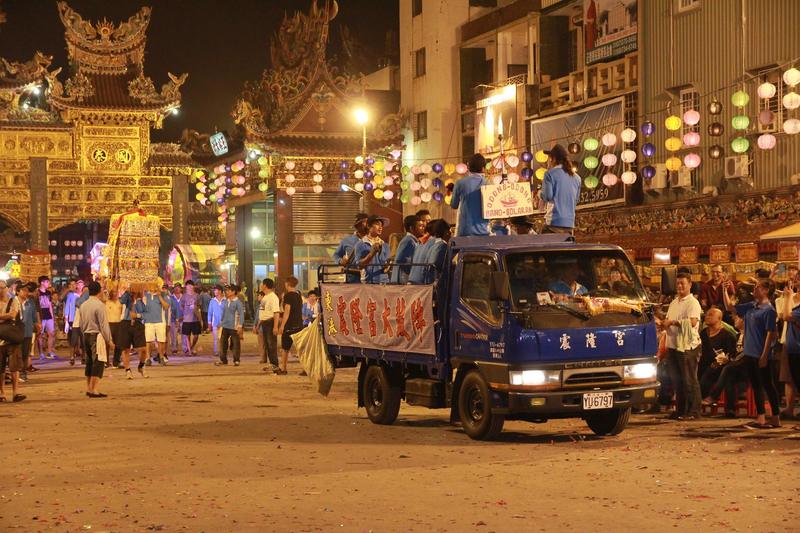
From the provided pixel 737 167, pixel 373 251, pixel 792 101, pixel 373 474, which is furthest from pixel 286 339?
pixel 373 474

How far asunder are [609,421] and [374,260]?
17.4ft

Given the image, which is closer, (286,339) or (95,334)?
(95,334)

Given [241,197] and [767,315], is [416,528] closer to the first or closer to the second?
[767,315]

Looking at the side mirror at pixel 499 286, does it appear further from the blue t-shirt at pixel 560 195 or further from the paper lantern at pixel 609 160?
the paper lantern at pixel 609 160

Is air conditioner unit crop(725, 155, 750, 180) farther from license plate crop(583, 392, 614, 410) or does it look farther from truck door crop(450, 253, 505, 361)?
license plate crop(583, 392, 614, 410)

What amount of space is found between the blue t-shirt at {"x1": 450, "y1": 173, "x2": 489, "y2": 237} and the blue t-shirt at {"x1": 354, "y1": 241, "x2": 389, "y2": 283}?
Answer: 6.97 ft

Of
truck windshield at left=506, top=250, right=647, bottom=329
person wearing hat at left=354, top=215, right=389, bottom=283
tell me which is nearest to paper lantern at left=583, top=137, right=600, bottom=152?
person wearing hat at left=354, top=215, right=389, bottom=283

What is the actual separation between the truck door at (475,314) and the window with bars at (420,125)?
115 ft

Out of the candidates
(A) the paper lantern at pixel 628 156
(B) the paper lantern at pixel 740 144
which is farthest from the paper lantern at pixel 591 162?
(B) the paper lantern at pixel 740 144

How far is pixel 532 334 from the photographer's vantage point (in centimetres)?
1372

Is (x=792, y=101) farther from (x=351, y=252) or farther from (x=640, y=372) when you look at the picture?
(x=640, y=372)

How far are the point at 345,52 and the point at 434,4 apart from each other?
544 inches

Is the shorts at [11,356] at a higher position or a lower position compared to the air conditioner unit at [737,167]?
lower

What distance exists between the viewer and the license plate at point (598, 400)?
13.9m
